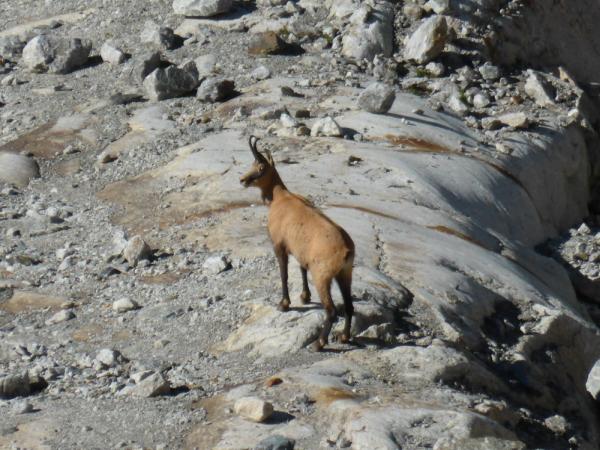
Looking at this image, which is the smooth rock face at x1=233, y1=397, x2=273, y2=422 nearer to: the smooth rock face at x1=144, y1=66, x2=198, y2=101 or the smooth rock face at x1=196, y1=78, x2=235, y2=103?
the smooth rock face at x1=196, y1=78, x2=235, y2=103

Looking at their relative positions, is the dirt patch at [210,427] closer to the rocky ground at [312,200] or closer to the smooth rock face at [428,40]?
the rocky ground at [312,200]

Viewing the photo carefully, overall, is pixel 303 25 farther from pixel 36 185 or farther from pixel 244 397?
pixel 244 397

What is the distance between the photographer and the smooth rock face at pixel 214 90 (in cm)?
1911

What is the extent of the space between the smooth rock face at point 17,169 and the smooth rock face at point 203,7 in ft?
17.7

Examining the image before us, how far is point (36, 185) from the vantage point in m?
17.4

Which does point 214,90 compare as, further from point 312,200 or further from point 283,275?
point 283,275

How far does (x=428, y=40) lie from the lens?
21219 mm

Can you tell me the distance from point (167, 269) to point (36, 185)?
4.72 metres

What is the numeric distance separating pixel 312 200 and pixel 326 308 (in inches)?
167

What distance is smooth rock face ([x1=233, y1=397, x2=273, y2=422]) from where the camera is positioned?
9227 mm

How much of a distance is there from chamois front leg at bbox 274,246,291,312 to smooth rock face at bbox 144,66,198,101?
8.42 meters

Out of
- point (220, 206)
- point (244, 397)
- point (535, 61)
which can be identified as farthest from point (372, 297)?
point (535, 61)

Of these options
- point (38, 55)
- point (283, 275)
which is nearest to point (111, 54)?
point (38, 55)

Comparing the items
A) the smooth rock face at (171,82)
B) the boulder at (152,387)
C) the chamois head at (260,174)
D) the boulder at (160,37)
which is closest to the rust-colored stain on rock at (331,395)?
the boulder at (152,387)
